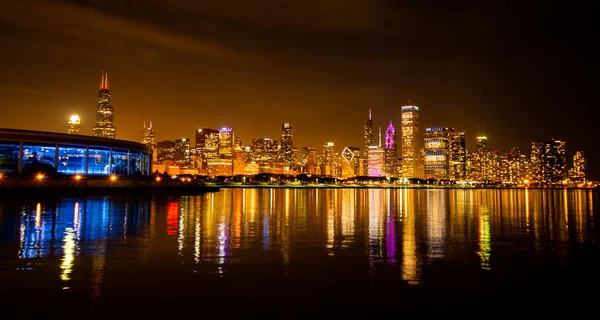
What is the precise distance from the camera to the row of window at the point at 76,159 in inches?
3666

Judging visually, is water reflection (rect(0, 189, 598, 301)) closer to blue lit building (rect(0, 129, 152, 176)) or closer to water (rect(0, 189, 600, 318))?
water (rect(0, 189, 600, 318))

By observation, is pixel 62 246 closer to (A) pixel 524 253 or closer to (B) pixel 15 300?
(B) pixel 15 300

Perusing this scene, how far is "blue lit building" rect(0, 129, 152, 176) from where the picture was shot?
305 ft

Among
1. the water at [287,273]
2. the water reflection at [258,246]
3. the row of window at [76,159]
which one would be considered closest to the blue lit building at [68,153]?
the row of window at [76,159]

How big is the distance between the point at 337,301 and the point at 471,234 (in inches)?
655

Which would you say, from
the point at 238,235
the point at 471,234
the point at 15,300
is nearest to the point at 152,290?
the point at 15,300

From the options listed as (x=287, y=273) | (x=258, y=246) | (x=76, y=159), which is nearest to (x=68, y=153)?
(x=76, y=159)

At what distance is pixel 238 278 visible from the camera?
13.6 meters

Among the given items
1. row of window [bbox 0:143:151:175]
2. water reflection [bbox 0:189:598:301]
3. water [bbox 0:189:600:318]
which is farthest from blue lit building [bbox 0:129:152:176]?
water [bbox 0:189:600:318]

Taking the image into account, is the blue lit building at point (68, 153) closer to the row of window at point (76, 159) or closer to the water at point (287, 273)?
the row of window at point (76, 159)

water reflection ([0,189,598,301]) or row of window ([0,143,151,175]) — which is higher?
row of window ([0,143,151,175])

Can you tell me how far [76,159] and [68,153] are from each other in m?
2.21

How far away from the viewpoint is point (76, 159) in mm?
104188

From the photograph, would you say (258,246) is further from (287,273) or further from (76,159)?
(76,159)
